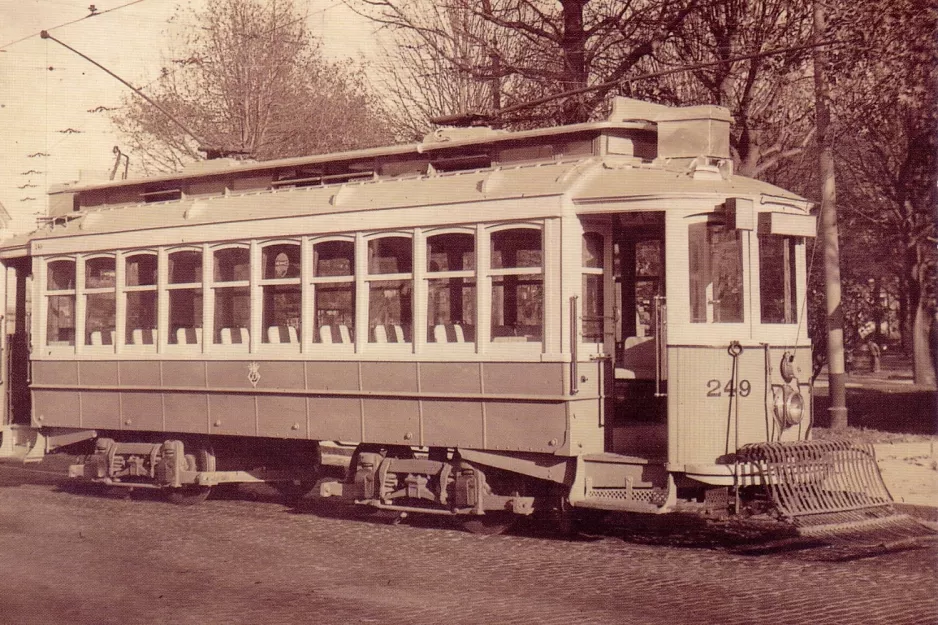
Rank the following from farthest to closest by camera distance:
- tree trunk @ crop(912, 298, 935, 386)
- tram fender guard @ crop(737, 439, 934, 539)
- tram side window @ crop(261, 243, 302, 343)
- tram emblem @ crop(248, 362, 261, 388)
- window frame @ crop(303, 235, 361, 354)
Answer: tree trunk @ crop(912, 298, 935, 386), tram emblem @ crop(248, 362, 261, 388), tram side window @ crop(261, 243, 302, 343), window frame @ crop(303, 235, 361, 354), tram fender guard @ crop(737, 439, 934, 539)

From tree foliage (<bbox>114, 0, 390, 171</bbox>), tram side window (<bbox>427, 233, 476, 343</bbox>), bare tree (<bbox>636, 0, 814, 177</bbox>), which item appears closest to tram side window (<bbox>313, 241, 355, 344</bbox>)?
tram side window (<bbox>427, 233, 476, 343</bbox>)

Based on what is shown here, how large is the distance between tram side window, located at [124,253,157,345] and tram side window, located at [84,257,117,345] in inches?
10.7

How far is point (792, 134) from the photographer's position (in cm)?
2025

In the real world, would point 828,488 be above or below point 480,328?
below

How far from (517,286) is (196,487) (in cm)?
517

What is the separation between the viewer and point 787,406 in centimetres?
1134

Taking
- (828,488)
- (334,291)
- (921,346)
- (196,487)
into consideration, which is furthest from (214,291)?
(921,346)

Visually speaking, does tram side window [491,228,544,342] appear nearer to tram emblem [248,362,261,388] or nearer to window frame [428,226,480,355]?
window frame [428,226,480,355]

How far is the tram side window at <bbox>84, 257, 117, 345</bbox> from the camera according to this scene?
610 inches

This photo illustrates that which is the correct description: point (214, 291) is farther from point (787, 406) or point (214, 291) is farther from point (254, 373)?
point (787, 406)

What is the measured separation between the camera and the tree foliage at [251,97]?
3328 cm

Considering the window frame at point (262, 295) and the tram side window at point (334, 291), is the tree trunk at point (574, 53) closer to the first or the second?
the window frame at point (262, 295)

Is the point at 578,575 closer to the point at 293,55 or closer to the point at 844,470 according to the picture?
the point at 844,470

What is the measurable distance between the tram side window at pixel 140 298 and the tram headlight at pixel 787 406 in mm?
7143
